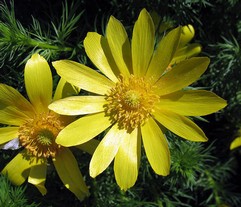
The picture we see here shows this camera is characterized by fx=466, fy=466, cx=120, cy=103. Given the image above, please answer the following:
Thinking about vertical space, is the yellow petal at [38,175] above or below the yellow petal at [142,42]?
below

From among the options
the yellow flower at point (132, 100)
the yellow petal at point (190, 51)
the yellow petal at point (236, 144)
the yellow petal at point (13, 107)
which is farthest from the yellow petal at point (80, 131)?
the yellow petal at point (236, 144)

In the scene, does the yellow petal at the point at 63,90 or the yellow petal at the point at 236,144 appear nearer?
the yellow petal at the point at 63,90

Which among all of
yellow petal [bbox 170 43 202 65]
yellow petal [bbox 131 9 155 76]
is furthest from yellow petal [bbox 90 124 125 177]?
yellow petal [bbox 170 43 202 65]

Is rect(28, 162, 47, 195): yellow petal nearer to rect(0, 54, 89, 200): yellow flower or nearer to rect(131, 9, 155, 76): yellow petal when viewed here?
rect(0, 54, 89, 200): yellow flower

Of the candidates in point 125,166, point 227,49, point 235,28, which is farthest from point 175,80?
point 235,28

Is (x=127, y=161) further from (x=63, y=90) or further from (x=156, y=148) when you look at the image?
(x=63, y=90)

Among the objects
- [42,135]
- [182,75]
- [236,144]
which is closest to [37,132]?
[42,135]

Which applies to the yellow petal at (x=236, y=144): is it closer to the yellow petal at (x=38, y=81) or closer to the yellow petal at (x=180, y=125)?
the yellow petal at (x=180, y=125)

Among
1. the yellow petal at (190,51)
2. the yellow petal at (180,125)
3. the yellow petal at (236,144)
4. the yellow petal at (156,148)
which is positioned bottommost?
the yellow petal at (236,144)
